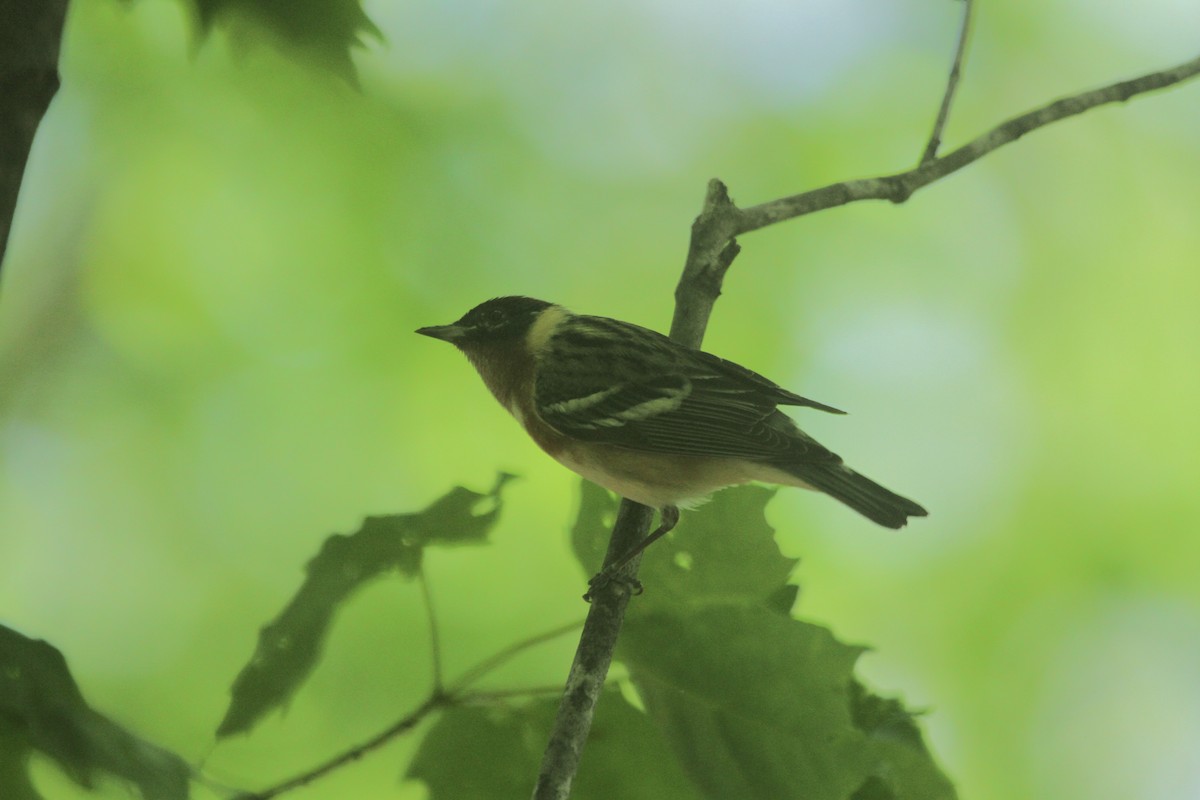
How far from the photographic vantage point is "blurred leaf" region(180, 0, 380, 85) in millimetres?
946

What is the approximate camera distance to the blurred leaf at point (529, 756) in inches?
28.9

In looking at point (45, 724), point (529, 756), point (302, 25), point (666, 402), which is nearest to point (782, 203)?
point (666, 402)

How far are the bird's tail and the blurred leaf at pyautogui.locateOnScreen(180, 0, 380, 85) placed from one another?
2.20 feet

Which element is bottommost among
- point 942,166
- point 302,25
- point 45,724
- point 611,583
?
point 45,724

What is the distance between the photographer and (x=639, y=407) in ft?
4.18

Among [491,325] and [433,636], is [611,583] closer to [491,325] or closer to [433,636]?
[433,636]

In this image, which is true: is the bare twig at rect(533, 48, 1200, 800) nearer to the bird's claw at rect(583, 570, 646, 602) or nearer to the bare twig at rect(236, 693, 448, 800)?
the bird's claw at rect(583, 570, 646, 602)

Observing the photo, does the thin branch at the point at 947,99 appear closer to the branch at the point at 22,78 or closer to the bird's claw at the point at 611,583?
the bird's claw at the point at 611,583

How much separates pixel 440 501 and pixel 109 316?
0.94m

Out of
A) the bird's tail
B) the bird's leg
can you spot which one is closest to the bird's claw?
the bird's leg

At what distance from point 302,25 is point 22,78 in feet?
1.40

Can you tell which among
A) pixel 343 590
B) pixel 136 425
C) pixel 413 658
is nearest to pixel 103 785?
pixel 343 590

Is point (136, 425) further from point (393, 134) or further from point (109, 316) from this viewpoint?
point (393, 134)

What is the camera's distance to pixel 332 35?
3.46 ft
